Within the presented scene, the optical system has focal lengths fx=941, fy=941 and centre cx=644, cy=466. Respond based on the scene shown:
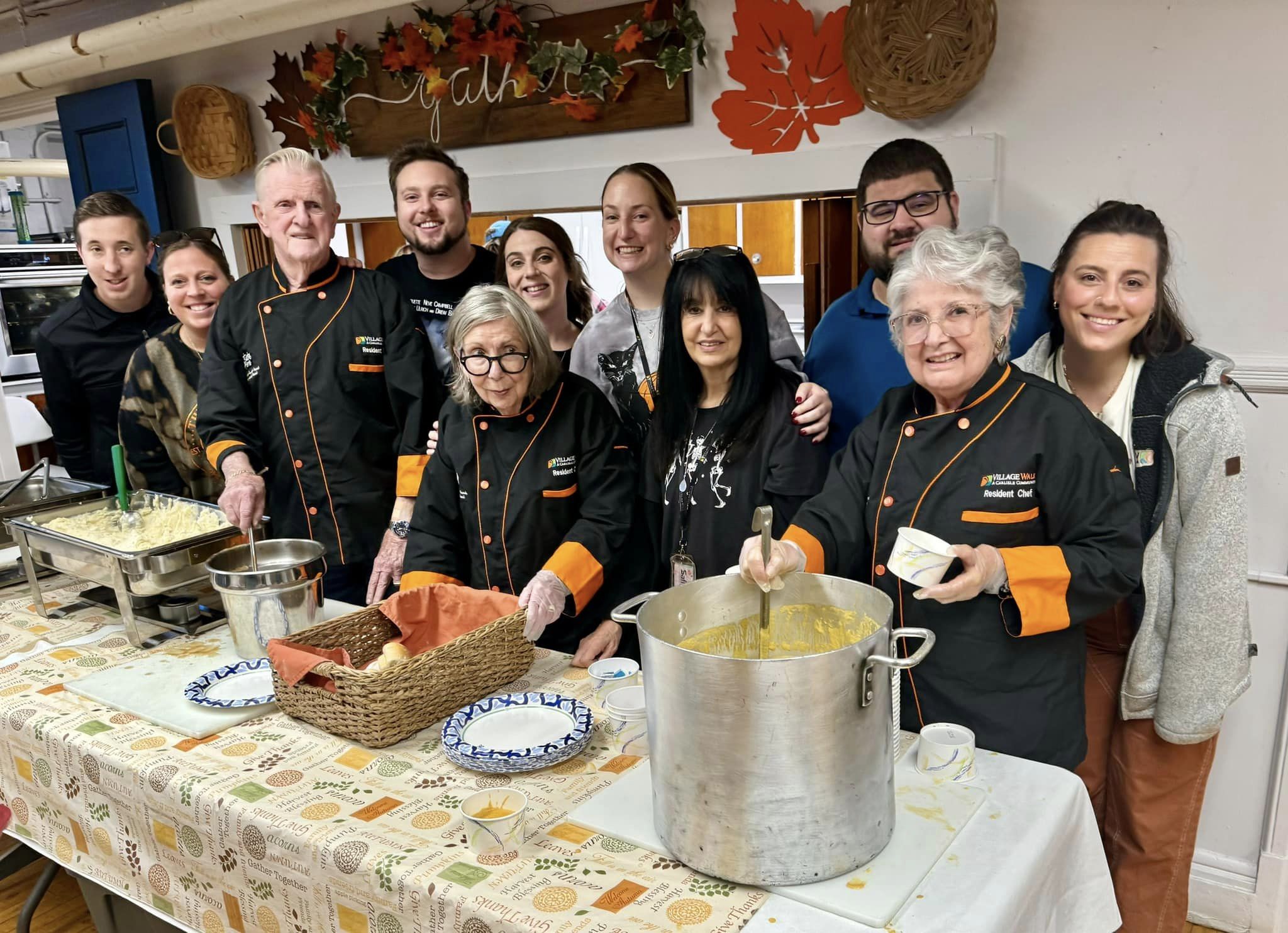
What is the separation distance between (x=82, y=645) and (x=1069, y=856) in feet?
6.69

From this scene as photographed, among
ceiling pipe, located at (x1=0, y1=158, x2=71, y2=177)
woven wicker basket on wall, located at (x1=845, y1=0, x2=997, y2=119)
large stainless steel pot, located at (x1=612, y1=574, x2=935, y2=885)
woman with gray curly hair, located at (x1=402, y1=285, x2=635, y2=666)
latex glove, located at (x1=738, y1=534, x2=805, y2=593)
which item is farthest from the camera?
ceiling pipe, located at (x1=0, y1=158, x2=71, y2=177)

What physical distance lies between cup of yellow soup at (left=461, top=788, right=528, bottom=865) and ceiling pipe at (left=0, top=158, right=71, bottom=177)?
617cm

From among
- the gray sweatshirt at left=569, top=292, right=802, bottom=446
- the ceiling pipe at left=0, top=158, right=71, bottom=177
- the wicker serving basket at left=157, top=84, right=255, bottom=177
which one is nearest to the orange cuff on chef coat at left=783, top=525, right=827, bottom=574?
the gray sweatshirt at left=569, top=292, right=802, bottom=446

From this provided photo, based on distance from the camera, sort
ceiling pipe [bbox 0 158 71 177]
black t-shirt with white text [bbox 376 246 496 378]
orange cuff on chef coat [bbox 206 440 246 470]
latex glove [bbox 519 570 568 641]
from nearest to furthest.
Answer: latex glove [bbox 519 570 568 641]
orange cuff on chef coat [bbox 206 440 246 470]
black t-shirt with white text [bbox 376 246 496 378]
ceiling pipe [bbox 0 158 71 177]

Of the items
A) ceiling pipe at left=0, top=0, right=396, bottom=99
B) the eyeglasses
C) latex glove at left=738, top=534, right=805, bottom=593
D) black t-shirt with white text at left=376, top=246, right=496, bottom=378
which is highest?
ceiling pipe at left=0, top=0, right=396, bottom=99

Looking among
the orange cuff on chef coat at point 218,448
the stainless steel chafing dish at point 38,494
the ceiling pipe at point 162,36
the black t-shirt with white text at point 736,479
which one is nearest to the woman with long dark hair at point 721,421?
the black t-shirt with white text at point 736,479

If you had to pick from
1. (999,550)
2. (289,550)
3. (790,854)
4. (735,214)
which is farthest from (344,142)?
(790,854)

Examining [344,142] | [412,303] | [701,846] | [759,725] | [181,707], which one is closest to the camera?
[759,725]

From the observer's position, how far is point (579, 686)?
1.79m

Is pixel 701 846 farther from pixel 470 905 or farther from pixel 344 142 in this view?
pixel 344 142

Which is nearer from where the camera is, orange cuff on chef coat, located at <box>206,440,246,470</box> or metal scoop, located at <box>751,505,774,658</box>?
metal scoop, located at <box>751,505,774,658</box>

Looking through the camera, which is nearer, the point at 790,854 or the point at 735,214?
the point at 790,854

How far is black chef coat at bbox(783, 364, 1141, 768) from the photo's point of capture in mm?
1562

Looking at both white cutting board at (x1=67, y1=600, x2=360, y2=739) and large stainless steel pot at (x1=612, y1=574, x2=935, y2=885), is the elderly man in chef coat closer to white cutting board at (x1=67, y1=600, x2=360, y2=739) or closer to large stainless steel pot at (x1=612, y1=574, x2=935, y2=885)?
white cutting board at (x1=67, y1=600, x2=360, y2=739)
